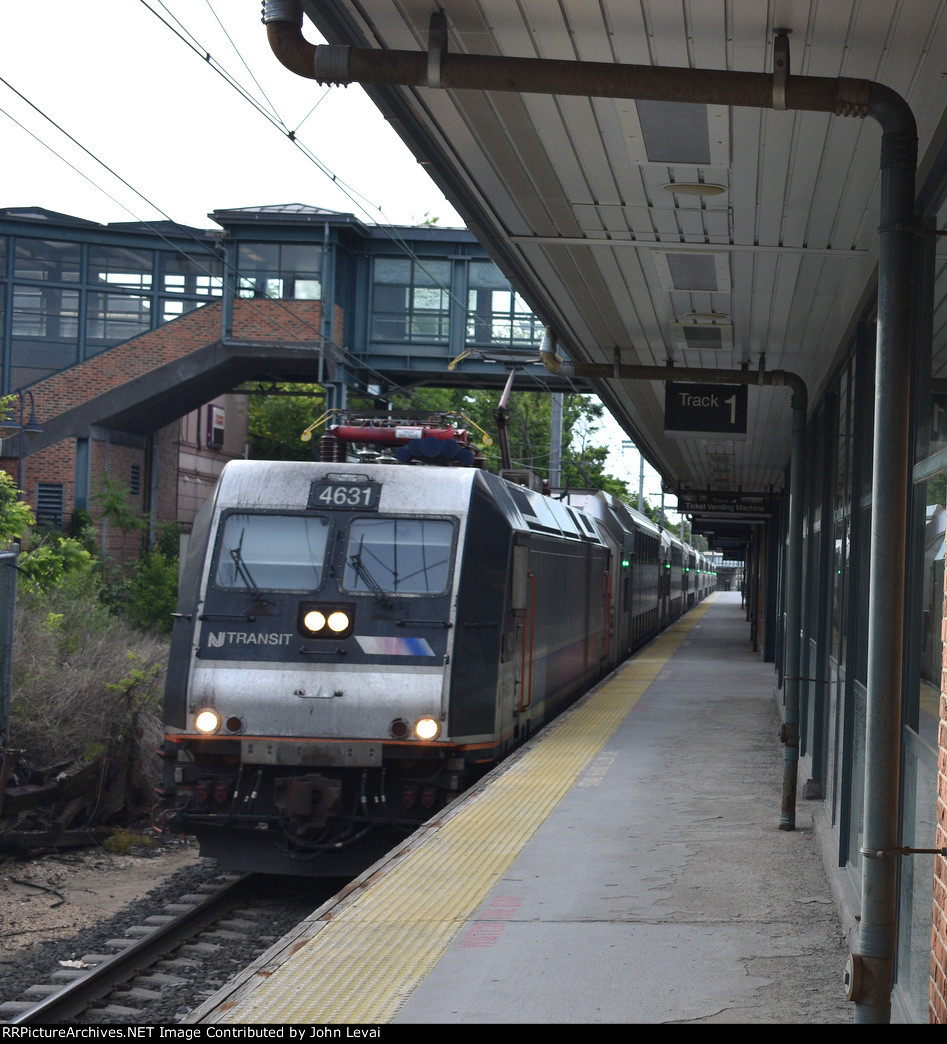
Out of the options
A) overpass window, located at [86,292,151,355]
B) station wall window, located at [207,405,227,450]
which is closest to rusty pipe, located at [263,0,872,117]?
overpass window, located at [86,292,151,355]

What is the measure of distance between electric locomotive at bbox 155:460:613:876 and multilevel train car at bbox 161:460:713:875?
0.01 m

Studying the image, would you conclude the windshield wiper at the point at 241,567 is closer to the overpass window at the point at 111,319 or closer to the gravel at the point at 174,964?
the gravel at the point at 174,964

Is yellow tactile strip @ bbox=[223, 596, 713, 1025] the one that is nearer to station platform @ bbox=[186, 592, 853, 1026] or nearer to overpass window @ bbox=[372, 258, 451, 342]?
station platform @ bbox=[186, 592, 853, 1026]

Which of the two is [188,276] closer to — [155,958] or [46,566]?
[46,566]

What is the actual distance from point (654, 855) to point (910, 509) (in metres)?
3.59

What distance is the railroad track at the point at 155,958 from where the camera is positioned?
648 cm

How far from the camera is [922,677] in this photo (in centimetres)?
416

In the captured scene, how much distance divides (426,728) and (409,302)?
21.9 meters

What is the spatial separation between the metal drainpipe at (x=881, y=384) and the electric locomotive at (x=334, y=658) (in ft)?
16.2

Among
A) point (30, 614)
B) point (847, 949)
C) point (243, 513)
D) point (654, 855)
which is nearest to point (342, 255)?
point (30, 614)

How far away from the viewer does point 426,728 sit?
27.8ft

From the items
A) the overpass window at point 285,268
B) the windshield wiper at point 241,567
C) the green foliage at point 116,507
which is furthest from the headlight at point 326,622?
the overpass window at point 285,268

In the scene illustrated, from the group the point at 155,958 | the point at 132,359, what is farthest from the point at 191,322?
the point at 155,958
